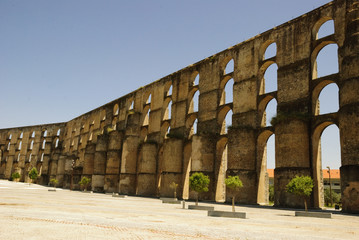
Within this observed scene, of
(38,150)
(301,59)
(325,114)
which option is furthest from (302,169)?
(38,150)

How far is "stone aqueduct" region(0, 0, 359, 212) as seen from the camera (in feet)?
59.4

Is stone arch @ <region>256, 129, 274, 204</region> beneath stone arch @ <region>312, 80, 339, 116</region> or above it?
beneath

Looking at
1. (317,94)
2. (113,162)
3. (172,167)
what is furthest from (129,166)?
(317,94)

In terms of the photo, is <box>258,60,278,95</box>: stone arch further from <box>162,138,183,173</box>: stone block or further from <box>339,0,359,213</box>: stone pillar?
<box>162,138,183,173</box>: stone block

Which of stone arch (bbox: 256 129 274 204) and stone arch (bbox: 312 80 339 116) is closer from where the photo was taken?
stone arch (bbox: 312 80 339 116)

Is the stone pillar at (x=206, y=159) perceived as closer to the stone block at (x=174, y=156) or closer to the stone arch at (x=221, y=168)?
the stone arch at (x=221, y=168)

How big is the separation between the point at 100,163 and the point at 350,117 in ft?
97.6

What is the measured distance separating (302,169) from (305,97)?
4.27 m

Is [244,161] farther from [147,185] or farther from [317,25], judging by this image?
[147,185]

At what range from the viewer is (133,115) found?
36.4 metres

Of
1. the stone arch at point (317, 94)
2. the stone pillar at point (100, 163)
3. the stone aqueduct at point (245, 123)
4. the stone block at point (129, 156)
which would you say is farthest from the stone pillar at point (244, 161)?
the stone pillar at point (100, 163)

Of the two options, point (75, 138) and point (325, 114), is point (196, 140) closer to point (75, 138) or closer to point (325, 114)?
point (325, 114)

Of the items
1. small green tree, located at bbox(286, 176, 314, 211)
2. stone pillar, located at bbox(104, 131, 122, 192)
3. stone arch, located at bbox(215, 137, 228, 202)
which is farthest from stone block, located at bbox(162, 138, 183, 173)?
small green tree, located at bbox(286, 176, 314, 211)

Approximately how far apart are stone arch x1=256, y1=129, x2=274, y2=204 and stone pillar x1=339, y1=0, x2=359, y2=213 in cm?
572
